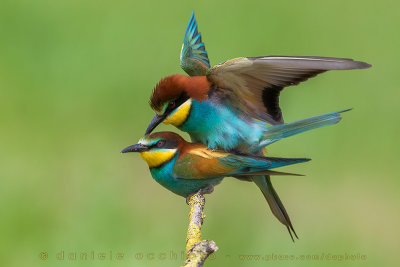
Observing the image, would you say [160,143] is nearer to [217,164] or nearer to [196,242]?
[217,164]

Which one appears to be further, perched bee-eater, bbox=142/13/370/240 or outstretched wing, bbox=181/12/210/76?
outstretched wing, bbox=181/12/210/76

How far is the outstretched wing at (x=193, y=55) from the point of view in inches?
128

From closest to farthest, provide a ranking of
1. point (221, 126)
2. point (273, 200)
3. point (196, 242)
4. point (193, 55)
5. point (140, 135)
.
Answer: point (196, 242) → point (221, 126) → point (273, 200) → point (193, 55) → point (140, 135)

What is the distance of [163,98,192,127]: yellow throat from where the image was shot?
9.00 ft

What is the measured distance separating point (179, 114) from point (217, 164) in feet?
0.80

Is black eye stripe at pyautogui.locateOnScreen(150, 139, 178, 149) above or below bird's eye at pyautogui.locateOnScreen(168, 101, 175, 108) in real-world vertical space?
below

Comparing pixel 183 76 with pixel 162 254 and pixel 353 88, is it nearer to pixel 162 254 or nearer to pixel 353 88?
pixel 162 254

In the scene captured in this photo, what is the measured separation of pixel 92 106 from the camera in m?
5.45

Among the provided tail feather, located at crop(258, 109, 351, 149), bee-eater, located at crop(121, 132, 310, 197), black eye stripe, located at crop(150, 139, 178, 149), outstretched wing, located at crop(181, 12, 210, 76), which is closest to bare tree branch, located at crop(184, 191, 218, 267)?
bee-eater, located at crop(121, 132, 310, 197)

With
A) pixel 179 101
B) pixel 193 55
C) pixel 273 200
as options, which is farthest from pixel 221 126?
pixel 193 55

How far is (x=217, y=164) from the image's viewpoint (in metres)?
2.88

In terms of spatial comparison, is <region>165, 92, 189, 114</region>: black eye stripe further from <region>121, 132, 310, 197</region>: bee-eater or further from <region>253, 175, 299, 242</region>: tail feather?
<region>253, 175, 299, 242</region>: tail feather

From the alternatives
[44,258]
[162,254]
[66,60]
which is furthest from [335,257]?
[66,60]

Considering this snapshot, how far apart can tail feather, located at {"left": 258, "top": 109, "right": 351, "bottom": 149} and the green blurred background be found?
1.33 m
